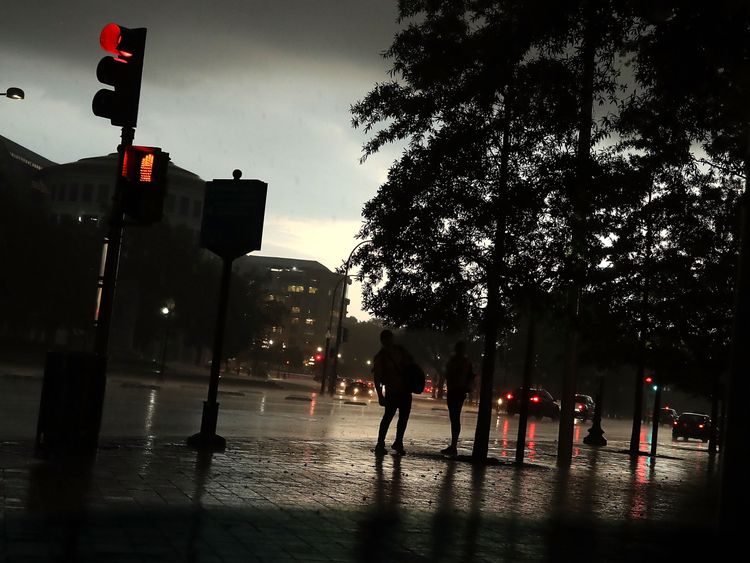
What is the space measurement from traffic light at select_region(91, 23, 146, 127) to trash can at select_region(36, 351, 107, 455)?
2.47m

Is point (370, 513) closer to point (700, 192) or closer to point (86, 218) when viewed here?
point (700, 192)

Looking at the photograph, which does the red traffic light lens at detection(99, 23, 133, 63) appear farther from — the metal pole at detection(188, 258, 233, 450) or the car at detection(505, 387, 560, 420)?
the car at detection(505, 387, 560, 420)

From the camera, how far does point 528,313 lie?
590 inches

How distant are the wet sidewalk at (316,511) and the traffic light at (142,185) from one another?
8.25ft

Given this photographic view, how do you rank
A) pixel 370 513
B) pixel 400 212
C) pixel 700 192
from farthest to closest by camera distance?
pixel 700 192 → pixel 400 212 → pixel 370 513

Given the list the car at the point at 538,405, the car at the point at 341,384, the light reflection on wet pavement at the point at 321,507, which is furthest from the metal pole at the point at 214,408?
the car at the point at 341,384

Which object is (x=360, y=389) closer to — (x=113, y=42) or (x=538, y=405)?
(x=538, y=405)

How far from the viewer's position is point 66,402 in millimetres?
10336

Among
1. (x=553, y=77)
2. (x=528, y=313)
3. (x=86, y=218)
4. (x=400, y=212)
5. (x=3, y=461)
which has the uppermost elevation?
(x=86, y=218)

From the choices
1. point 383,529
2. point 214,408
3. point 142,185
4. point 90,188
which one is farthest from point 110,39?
point 90,188

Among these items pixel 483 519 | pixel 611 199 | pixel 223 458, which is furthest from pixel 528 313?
pixel 483 519

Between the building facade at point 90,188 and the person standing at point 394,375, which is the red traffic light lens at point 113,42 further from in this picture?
the building facade at point 90,188

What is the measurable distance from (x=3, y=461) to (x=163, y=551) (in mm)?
4309

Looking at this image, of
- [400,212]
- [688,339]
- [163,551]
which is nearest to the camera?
[163,551]
